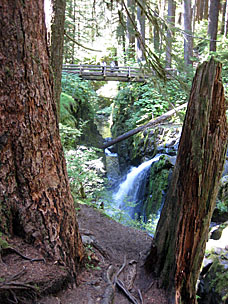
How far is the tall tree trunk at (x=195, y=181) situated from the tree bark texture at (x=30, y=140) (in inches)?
53.7

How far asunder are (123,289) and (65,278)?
3.21ft

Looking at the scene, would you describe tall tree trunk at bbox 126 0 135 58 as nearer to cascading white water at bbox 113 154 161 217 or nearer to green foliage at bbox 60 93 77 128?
green foliage at bbox 60 93 77 128

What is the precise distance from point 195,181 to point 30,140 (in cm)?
189

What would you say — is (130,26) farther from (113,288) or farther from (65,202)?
(113,288)

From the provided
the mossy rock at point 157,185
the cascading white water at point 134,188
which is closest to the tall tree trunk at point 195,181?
the mossy rock at point 157,185

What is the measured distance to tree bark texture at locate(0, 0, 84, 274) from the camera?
2.34 metres

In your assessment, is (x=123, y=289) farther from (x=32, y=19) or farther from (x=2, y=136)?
(x=32, y=19)

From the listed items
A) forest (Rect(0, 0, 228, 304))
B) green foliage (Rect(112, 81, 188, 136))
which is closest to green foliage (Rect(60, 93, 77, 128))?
green foliage (Rect(112, 81, 188, 136))

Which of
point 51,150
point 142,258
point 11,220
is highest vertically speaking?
point 51,150

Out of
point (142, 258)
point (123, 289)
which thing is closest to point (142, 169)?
point (142, 258)

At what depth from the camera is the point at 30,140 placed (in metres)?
2.51

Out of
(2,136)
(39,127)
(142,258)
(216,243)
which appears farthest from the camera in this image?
(216,243)

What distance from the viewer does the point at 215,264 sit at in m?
4.96

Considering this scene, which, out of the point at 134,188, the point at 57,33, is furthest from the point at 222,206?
the point at 57,33
